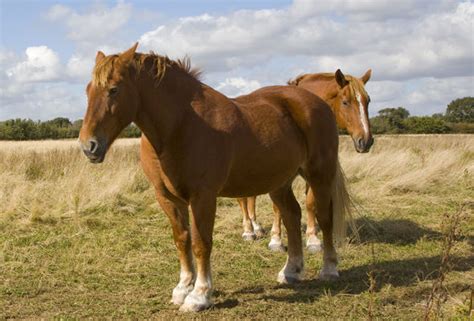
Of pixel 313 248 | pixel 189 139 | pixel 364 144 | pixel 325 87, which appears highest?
pixel 325 87

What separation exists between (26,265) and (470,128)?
37.4 metres

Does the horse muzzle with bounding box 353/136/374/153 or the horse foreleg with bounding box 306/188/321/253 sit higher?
the horse muzzle with bounding box 353/136/374/153

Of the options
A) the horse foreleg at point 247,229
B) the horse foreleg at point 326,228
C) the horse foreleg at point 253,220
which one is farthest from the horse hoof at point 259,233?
the horse foreleg at point 326,228

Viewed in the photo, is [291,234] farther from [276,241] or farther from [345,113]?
[345,113]

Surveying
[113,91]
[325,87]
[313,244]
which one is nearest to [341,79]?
[325,87]

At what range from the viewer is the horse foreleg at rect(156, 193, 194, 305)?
4.41 m

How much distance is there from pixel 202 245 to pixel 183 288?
552mm

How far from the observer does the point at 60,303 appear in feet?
15.1

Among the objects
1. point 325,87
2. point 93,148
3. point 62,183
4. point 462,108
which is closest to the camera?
point 93,148

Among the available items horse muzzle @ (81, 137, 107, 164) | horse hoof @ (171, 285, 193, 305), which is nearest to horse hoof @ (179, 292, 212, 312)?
horse hoof @ (171, 285, 193, 305)

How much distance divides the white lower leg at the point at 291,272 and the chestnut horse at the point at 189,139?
33.1 inches

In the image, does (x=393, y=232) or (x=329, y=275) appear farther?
(x=393, y=232)

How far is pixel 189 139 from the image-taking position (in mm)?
4152

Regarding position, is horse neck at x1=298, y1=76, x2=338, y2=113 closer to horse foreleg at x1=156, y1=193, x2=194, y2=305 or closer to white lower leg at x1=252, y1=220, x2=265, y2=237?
white lower leg at x1=252, y1=220, x2=265, y2=237
